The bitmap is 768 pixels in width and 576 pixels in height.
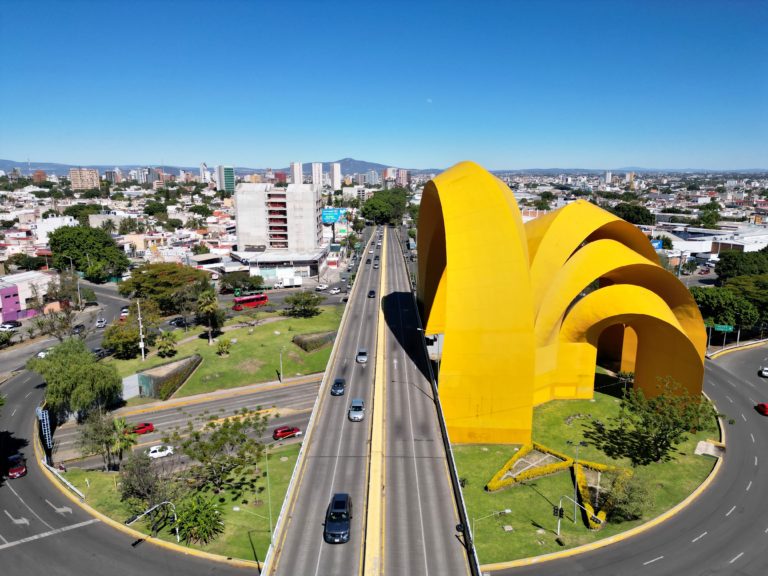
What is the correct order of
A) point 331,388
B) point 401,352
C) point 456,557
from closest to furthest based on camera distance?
point 456,557 < point 331,388 < point 401,352

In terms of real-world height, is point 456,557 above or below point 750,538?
above

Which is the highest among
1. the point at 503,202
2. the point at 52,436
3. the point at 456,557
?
the point at 503,202

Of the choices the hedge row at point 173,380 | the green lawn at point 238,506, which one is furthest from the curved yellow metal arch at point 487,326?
the hedge row at point 173,380

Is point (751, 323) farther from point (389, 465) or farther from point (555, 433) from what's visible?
point (389, 465)

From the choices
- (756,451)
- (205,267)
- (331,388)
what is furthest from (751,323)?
(205,267)

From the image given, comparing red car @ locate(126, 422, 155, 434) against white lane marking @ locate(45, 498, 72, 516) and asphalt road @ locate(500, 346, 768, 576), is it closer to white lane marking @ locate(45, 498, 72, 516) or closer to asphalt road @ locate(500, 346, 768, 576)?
white lane marking @ locate(45, 498, 72, 516)

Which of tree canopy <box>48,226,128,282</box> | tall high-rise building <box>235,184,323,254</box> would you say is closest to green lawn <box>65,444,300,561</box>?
tree canopy <box>48,226,128,282</box>

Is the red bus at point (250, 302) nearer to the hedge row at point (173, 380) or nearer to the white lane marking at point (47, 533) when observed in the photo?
the hedge row at point (173, 380)

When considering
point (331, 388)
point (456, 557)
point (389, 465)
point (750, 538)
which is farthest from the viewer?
point (331, 388)
